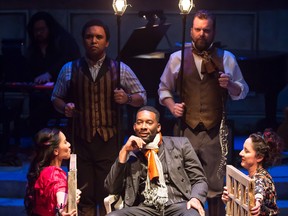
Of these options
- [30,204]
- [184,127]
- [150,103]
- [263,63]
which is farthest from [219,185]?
[150,103]

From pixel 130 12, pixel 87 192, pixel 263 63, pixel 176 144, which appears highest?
pixel 130 12

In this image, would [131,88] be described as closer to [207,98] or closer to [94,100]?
[94,100]

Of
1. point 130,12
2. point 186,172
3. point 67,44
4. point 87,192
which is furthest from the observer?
point 130,12

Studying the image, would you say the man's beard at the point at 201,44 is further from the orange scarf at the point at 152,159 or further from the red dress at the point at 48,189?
the red dress at the point at 48,189

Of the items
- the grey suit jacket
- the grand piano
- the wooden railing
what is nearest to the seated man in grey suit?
the grey suit jacket

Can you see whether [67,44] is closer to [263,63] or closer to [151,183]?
[263,63]

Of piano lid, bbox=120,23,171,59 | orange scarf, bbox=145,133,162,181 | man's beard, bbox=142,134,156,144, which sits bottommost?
orange scarf, bbox=145,133,162,181

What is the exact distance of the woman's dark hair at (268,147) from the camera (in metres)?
5.64

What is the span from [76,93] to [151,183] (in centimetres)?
103

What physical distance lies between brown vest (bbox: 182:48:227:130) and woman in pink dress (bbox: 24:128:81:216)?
3.95ft

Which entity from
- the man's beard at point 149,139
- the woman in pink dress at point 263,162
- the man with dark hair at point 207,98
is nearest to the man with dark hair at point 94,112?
the man with dark hair at point 207,98

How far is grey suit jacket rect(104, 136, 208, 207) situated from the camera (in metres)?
5.70

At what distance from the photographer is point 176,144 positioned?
5883mm

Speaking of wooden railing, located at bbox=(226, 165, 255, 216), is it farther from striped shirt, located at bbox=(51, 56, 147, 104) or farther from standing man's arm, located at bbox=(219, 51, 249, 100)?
striped shirt, located at bbox=(51, 56, 147, 104)
